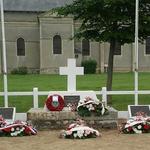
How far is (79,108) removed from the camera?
1366cm

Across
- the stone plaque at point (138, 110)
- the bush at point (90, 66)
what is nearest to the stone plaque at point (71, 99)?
the stone plaque at point (138, 110)

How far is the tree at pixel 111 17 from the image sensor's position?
1922cm

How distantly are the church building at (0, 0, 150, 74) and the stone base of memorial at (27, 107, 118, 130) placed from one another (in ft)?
136

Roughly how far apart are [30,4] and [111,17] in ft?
130

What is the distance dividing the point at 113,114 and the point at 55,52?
42393mm

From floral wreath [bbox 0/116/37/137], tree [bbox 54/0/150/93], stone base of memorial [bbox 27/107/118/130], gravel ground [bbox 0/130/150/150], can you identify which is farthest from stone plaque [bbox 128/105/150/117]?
tree [bbox 54/0/150/93]

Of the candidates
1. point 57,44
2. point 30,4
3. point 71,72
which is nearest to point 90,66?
point 57,44

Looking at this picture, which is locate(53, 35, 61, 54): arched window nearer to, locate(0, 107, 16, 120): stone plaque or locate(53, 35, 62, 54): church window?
locate(53, 35, 62, 54): church window

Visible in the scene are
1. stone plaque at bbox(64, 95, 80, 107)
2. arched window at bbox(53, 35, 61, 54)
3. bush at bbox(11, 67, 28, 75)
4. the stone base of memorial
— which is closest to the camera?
the stone base of memorial

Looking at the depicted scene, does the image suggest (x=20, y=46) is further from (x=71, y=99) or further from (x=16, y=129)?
(x=16, y=129)

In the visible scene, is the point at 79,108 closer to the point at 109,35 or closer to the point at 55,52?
the point at 109,35

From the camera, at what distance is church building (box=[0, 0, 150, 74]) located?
55.5 metres

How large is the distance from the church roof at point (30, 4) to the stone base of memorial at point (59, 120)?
146 feet

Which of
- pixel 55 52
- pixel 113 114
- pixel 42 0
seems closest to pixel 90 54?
pixel 55 52
